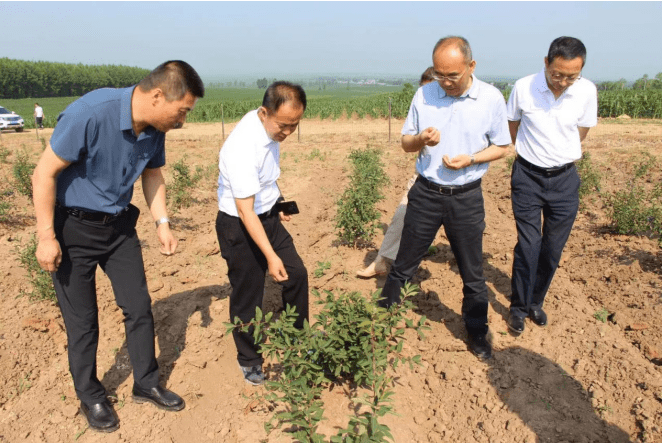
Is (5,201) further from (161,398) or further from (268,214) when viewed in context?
(268,214)

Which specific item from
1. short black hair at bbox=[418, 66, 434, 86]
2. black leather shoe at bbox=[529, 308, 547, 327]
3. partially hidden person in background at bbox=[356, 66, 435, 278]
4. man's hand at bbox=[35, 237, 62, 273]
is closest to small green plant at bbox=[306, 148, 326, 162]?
partially hidden person in background at bbox=[356, 66, 435, 278]

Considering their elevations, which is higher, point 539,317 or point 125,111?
point 125,111

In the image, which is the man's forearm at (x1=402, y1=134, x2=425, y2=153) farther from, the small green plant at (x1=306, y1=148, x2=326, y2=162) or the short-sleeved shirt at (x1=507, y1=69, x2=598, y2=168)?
the small green plant at (x1=306, y1=148, x2=326, y2=162)

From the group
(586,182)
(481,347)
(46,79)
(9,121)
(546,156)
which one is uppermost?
(46,79)

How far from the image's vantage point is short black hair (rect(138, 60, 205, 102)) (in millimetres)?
2316

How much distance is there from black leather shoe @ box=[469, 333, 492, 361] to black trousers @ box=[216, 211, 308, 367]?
1225 mm

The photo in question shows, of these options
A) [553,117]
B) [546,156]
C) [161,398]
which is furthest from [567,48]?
[161,398]

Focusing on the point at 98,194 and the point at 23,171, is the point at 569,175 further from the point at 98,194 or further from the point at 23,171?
the point at 23,171

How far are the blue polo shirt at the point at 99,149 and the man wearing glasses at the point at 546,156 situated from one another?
2441mm

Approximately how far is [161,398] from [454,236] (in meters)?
2.02

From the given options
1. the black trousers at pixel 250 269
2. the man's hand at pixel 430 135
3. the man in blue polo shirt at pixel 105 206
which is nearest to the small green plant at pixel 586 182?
the man's hand at pixel 430 135

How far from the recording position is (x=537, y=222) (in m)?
3.58

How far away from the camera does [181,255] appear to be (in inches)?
209

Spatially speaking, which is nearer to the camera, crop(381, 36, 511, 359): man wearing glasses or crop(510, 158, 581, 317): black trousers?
crop(381, 36, 511, 359): man wearing glasses
